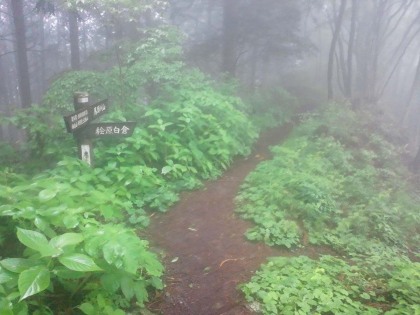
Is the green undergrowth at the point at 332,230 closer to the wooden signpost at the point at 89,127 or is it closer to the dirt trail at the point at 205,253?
the dirt trail at the point at 205,253

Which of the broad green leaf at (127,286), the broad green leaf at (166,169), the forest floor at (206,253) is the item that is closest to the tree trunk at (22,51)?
the broad green leaf at (166,169)

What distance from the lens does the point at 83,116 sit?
5.82 meters

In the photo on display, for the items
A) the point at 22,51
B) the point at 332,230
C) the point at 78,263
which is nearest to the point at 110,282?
the point at 78,263

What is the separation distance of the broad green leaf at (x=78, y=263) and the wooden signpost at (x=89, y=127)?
3338 mm

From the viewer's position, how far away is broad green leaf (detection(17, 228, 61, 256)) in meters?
2.71

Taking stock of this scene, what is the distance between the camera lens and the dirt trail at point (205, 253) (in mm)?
3979

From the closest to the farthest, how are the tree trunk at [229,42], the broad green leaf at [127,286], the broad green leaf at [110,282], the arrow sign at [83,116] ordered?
the broad green leaf at [110,282]
the broad green leaf at [127,286]
the arrow sign at [83,116]
the tree trunk at [229,42]

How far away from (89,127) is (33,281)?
383 centimetres

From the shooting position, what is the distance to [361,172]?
9.72 m

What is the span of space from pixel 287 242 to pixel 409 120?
32118 millimetres

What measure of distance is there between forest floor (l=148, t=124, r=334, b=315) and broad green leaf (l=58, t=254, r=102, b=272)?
135cm

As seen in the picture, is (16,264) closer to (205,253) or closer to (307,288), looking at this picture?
(205,253)

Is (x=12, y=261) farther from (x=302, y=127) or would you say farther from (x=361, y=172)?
(x=302, y=127)

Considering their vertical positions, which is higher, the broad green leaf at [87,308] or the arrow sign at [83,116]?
the arrow sign at [83,116]
